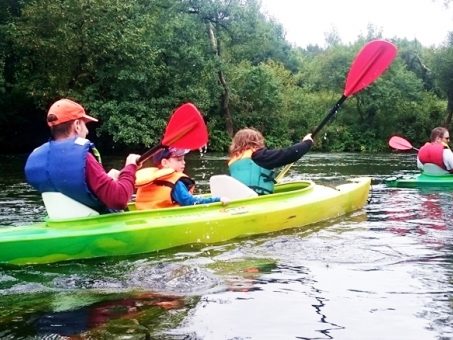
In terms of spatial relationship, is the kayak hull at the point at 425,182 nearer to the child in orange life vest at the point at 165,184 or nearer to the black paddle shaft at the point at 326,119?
the black paddle shaft at the point at 326,119

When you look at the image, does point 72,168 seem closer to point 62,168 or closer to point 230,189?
point 62,168

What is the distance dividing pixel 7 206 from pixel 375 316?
531cm

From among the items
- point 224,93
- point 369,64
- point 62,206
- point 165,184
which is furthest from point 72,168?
point 224,93

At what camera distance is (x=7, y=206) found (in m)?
7.09

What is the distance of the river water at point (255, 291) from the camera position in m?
2.68

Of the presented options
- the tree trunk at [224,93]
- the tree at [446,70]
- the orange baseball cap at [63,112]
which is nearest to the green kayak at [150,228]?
the orange baseball cap at [63,112]

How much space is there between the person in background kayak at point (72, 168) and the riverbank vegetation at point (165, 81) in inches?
528

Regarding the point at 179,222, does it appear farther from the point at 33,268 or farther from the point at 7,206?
the point at 7,206

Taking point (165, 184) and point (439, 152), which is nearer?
point (165, 184)

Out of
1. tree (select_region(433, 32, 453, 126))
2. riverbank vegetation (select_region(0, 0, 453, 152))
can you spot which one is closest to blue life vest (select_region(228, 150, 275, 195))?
riverbank vegetation (select_region(0, 0, 453, 152))

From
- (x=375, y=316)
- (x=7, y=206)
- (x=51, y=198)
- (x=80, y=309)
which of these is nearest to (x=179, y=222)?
(x=51, y=198)

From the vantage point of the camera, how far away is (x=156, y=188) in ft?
16.0

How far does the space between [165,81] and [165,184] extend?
15.3 m

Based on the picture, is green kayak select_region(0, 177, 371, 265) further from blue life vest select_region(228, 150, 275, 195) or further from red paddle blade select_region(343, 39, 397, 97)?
red paddle blade select_region(343, 39, 397, 97)
